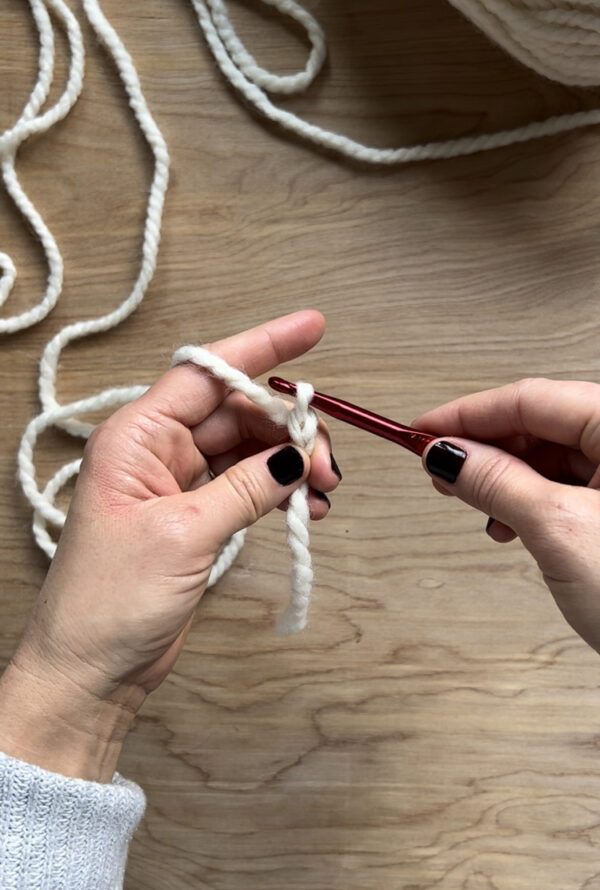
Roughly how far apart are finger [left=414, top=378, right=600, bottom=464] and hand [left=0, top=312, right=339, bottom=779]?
4.7 inches

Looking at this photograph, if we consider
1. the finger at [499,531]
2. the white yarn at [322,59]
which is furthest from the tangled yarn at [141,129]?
the finger at [499,531]

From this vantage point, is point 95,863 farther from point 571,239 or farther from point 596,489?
point 571,239

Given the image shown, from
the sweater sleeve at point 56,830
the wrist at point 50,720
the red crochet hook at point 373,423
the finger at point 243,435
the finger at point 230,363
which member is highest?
the finger at point 230,363

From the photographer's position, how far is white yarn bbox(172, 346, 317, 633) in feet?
1.95

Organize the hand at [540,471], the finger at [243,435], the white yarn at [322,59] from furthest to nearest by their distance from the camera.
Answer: the white yarn at [322,59] → the finger at [243,435] → the hand at [540,471]

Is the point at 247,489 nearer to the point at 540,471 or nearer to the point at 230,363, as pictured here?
the point at 230,363

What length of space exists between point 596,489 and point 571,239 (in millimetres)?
332

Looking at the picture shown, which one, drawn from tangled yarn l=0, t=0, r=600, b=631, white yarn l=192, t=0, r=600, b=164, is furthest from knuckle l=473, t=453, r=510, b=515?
white yarn l=192, t=0, r=600, b=164

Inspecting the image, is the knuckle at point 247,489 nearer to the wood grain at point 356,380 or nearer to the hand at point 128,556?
the hand at point 128,556

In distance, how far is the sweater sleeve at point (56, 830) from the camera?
53 centimetres

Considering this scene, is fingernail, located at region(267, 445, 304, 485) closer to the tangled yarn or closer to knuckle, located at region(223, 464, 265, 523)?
knuckle, located at region(223, 464, 265, 523)

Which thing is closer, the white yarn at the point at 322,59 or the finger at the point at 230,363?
the finger at the point at 230,363

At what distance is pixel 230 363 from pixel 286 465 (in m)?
0.10

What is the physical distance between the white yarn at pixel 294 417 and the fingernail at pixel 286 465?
0.9 inches
